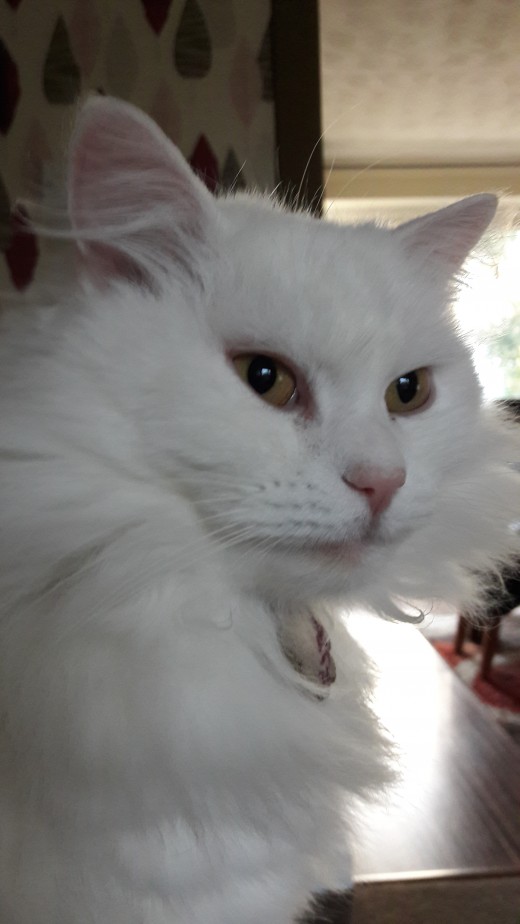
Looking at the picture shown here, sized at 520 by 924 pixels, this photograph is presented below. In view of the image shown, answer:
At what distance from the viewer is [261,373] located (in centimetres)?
49

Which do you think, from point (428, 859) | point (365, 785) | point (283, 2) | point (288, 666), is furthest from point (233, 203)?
point (283, 2)

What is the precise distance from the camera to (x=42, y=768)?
45cm

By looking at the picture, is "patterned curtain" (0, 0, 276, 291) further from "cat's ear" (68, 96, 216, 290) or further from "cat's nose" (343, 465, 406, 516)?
"cat's nose" (343, 465, 406, 516)

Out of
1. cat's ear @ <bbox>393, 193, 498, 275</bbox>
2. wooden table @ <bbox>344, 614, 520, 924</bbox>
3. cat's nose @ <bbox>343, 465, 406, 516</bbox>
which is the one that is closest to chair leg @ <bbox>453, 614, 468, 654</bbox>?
wooden table @ <bbox>344, 614, 520, 924</bbox>

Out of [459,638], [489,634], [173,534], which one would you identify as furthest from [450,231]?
[459,638]

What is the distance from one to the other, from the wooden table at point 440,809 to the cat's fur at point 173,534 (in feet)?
0.75

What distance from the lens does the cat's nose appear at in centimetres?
45

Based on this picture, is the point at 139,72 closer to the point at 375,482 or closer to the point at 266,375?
the point at 266,375

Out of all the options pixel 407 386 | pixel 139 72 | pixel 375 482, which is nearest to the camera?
pixel 375 482

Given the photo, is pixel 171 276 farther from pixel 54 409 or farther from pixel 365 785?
pixel 365 785

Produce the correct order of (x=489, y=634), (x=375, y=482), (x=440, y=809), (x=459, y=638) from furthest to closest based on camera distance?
(x=459, y=638) < (x=489, y=634) < (x=440, y=809) < (x=375, y=482)

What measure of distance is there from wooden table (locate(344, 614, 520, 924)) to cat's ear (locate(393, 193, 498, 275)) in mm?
419

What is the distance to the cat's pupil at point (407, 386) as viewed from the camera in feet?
1.84

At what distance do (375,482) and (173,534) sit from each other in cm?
15
